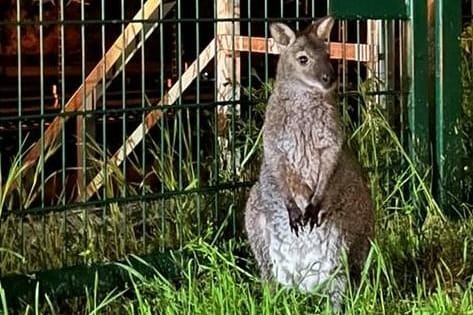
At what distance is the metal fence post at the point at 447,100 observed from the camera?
6.93m

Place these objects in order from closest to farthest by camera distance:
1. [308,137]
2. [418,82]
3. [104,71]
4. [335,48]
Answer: [308,137] < [104,71] < [418,82] < [335,48]

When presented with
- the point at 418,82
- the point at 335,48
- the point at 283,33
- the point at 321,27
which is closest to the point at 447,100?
the point at 418,82

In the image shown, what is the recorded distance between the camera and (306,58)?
551cm

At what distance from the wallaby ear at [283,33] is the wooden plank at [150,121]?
72 centimetres

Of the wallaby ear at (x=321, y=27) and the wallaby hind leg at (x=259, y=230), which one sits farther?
the wallaby ear at (x=321, y=27)

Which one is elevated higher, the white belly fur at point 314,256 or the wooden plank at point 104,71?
the wooden plank at point 104,71

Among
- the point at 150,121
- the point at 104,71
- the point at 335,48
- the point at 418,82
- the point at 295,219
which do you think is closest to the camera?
the point at 295,219

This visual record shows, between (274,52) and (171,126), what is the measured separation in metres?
0.86

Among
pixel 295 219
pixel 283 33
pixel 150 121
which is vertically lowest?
pixel 295 219

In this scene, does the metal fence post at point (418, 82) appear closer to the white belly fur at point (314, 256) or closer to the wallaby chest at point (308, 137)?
the wallaby chest at point (308, 137)

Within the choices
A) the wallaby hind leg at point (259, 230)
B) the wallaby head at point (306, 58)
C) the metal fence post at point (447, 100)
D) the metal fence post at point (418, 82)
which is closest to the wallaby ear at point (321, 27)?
the wallaby head at point (306, 58)

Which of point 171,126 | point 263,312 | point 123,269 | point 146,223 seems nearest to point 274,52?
point 171,126

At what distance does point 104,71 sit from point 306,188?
1323mm

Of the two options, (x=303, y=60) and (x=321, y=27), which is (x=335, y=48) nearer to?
(x=321, y=27)
